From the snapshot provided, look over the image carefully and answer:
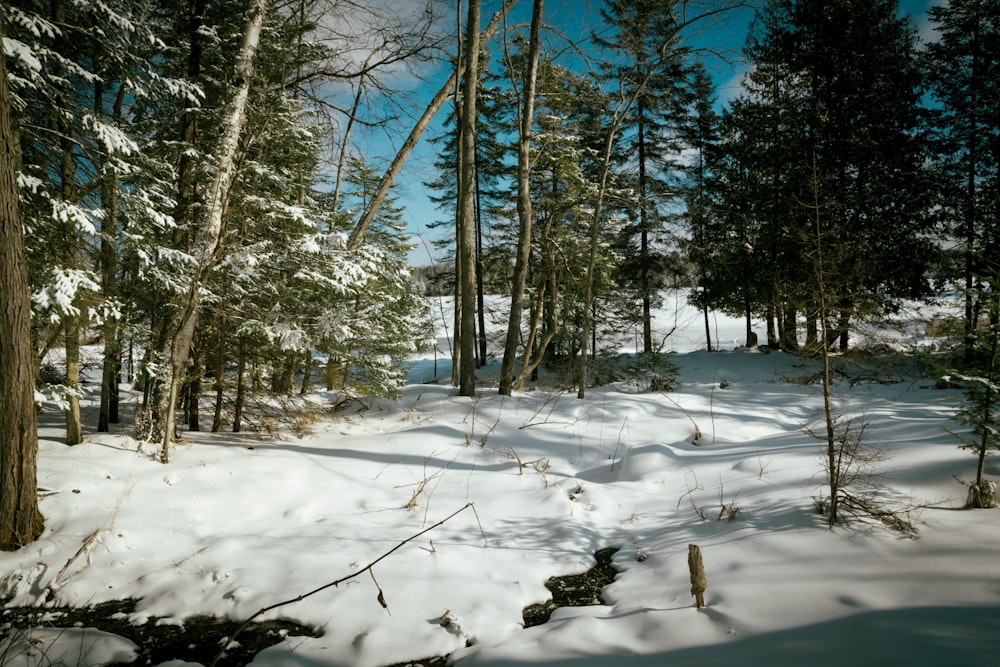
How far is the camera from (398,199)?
640 inches

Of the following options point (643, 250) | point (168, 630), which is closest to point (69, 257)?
point (168, 630)

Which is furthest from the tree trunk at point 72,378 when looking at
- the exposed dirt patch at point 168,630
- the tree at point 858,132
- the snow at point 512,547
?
the tree at point 858,132

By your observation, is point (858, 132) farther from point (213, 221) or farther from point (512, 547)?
point (213, 221)

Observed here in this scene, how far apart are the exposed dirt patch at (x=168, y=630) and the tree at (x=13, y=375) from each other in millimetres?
918

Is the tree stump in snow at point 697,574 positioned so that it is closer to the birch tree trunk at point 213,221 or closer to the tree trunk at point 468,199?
the birch tree trunk at point 213,221

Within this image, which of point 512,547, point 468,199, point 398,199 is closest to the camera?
point 512,547

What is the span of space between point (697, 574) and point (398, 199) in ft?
51.9

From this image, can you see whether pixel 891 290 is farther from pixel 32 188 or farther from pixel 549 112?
pixel 32 188

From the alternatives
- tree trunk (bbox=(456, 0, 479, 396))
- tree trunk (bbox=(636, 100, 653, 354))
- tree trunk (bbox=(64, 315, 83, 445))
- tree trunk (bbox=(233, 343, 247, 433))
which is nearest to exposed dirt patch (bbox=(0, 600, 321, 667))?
tree trunk (bbox=(64, 315, 83, 445))

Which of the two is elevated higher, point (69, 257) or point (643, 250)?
point (643, 250)

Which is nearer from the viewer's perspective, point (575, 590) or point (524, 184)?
point (575, 590)

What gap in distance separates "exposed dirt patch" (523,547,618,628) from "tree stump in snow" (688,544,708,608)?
0.73 m

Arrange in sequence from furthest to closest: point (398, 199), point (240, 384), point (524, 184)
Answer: point (398, 199) < point (524, 184) < point (240, 384)

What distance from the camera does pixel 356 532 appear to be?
3912mm
